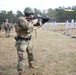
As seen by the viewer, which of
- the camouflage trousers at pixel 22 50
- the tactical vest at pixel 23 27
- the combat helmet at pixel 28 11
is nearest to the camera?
the tactical vest at pixel 23 27

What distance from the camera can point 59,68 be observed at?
25.6 feet

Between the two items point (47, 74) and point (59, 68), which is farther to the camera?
point (59, 68)

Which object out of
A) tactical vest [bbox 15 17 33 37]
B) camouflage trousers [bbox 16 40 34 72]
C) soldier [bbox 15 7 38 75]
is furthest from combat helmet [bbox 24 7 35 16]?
camouflage trousers [bbox 16 40 34 72]

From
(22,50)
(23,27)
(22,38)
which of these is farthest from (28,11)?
(22,50)

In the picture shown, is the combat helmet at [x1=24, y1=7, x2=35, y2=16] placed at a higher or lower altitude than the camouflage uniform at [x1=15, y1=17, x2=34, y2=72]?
higher

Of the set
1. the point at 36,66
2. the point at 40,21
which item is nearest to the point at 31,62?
the point at 36,66

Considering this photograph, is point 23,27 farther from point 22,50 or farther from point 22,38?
point 22,50

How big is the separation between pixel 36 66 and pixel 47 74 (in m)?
0.97

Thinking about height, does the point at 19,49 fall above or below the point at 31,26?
below

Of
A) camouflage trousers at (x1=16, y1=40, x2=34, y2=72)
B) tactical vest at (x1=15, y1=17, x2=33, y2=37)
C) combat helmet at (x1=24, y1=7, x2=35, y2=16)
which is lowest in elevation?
camouflage trousers at (x1=16, y1=40, x2=34, y2=72)

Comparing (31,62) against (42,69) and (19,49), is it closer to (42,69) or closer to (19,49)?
(42,69)

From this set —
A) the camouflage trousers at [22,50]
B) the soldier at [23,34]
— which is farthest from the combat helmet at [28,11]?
the camouflage trousers at [22,50]

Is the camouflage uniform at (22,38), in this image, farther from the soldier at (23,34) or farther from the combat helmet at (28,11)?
the combat helmet at (28,11)

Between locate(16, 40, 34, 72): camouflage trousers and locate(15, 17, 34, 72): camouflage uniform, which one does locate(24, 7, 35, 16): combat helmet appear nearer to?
locate(15, 17, 34, 72): camouflage uniform
